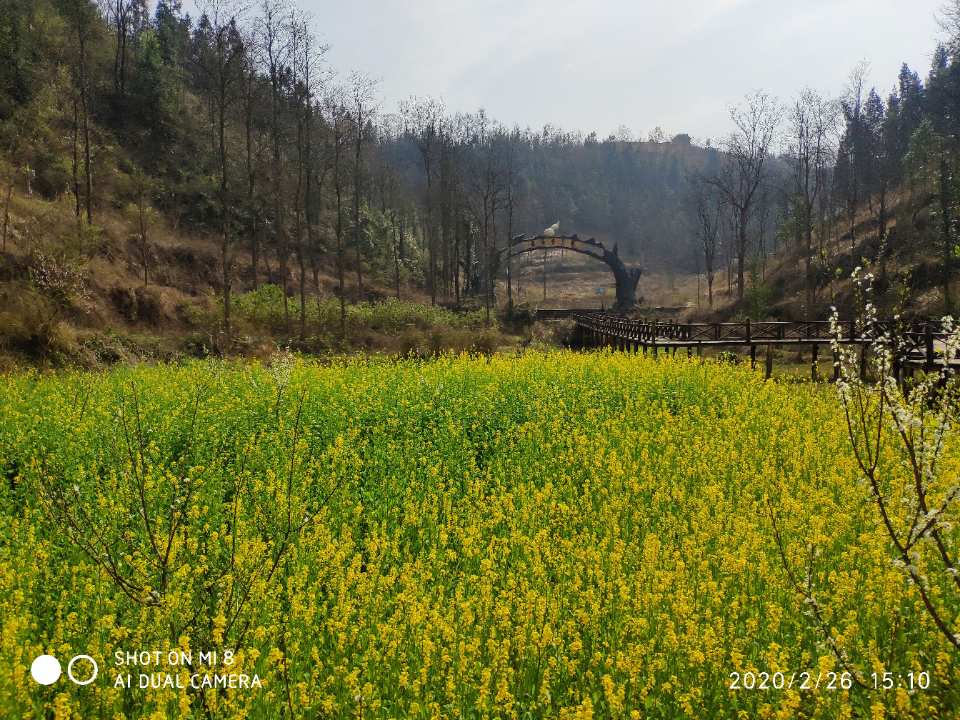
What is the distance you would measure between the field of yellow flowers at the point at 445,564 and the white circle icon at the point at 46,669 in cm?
7

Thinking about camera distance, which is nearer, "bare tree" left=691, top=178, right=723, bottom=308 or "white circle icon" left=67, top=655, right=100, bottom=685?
"white circle icon" left=67, top=655, right=100, bottom=685

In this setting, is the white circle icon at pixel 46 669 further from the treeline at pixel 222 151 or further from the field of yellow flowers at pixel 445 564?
the treeline at pixel 222 151

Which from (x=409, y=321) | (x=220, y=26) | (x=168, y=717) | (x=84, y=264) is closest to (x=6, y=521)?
(x=168, y=717)

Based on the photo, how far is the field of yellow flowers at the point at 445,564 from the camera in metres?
3.72

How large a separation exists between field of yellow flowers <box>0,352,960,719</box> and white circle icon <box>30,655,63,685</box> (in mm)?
69

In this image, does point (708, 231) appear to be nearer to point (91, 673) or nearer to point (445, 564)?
point (445, 564)

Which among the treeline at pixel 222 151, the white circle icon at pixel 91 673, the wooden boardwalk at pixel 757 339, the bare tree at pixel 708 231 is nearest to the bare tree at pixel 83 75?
the treeline at pixel 222 151

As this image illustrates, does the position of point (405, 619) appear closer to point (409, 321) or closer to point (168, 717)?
point (168, 717)

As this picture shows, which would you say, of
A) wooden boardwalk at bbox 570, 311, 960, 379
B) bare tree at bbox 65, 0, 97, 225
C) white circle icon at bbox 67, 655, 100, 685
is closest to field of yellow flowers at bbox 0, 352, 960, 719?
white circle icon at bbox 67, 655, 100, 685

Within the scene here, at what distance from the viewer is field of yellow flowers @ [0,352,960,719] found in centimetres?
372

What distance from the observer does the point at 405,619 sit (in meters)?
4.55

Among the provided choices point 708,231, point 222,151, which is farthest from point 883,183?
point 222,151

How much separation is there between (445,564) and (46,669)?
3118mm

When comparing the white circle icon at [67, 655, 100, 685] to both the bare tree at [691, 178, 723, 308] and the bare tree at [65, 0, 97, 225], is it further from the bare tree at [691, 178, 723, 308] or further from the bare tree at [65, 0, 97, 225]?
the bare tree at [691, 178, 723, 308]
